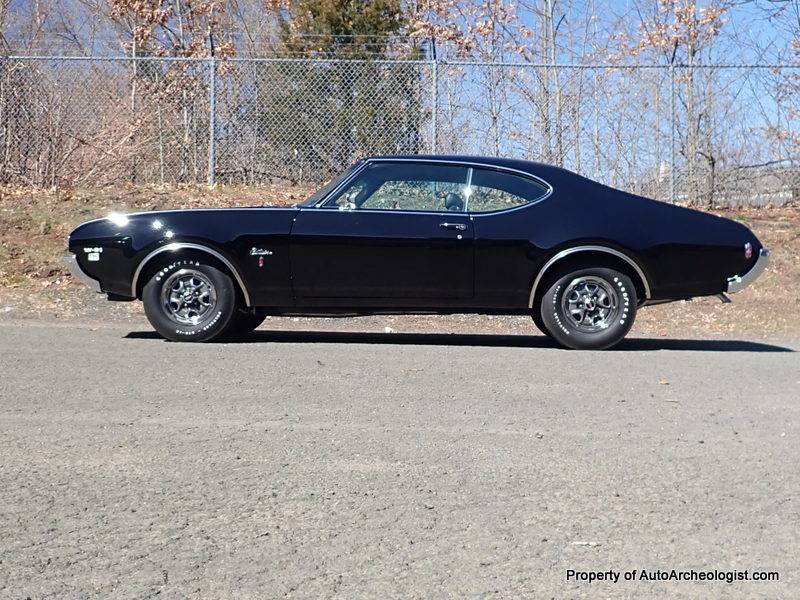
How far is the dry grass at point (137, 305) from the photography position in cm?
1016

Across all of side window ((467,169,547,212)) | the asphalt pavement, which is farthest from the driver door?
the asphalt pavement

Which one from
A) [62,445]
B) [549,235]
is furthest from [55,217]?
Result: [62,445]

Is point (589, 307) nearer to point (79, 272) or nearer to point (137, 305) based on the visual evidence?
point (79, 272)

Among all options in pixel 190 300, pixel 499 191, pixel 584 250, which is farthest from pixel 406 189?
pixel 190 300

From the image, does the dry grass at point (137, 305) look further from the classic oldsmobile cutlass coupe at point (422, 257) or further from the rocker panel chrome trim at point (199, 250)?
the rocker panel chrome trim at point (199, 250)

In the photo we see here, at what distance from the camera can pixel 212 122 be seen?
13.5 m

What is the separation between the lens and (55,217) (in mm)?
12539

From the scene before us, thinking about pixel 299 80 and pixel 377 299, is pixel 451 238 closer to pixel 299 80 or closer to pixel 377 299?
pixel 377 299

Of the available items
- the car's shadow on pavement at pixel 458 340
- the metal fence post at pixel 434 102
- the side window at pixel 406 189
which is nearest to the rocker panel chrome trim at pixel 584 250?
the car's shadow on pavement at pixel 458 340

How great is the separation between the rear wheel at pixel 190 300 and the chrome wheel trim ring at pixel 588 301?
8.06 feet

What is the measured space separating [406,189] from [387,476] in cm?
401

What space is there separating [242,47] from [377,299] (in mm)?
15875

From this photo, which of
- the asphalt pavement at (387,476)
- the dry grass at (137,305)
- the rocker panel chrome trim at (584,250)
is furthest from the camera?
the dry grass at (137,305)

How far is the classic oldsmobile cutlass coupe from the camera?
752cm
